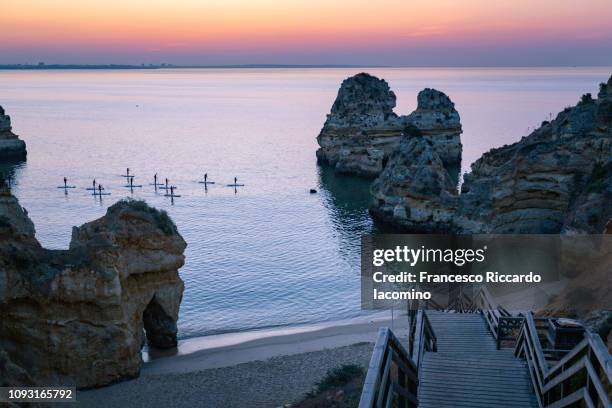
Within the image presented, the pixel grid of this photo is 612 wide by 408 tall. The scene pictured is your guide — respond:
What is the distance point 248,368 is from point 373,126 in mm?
63502

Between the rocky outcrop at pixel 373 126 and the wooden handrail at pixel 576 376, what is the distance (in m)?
70.8

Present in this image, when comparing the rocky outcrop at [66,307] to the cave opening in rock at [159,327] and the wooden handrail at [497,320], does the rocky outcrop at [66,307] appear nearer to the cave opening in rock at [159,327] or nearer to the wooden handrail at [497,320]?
the cave opening in rock at [159,327]

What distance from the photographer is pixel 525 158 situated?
1612 inches

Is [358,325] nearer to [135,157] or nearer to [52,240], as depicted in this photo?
[52,240]

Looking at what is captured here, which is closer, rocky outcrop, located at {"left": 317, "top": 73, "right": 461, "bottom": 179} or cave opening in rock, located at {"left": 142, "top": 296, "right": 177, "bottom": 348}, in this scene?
cave opening in rock, located at {"left": 142, "top": 296, "right": 177, "bottom": 348}

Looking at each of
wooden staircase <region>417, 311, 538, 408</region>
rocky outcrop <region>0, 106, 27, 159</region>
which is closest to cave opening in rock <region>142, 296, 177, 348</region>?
wooden staircase <region>417, 311, 538, 408</region>

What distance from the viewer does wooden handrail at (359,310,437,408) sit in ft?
27.2

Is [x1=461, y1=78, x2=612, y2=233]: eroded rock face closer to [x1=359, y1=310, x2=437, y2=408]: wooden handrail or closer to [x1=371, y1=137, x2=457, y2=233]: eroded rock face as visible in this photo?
[x1=371, y1=137, x2=457, y2=233]: eroded rock face

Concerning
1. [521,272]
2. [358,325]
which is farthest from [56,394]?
[521,272]

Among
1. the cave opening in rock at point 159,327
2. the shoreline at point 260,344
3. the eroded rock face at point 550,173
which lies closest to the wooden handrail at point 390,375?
the shoreline at point 260,344

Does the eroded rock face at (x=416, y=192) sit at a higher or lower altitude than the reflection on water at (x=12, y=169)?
higher

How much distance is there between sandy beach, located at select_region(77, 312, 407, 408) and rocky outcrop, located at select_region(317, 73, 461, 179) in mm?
50536

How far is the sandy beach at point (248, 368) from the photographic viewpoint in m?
23.5

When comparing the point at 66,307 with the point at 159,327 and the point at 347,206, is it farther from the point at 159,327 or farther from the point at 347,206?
the point at 347,206
